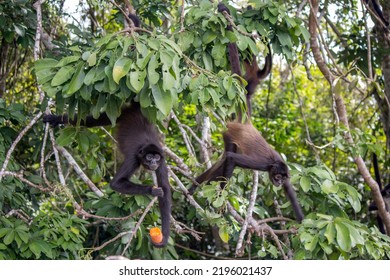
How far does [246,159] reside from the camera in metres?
7.21

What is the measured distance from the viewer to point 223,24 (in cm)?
587

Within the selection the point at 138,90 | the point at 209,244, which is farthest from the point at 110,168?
the point at 138,90

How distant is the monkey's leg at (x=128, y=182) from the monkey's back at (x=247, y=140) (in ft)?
4.76

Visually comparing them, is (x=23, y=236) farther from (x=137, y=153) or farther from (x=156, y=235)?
(x=137, y=153)

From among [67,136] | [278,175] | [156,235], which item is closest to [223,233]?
[156,235]

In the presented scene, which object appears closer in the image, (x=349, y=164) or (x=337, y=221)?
(x=337, y=221)

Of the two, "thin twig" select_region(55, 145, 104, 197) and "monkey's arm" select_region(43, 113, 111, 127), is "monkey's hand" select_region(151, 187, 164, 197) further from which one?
"monkey's arm" select_region(43, 113, 111, 127)

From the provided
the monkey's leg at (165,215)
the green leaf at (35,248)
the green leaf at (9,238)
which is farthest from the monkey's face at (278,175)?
the green leaf at (9,238)

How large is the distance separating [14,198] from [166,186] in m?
1.52

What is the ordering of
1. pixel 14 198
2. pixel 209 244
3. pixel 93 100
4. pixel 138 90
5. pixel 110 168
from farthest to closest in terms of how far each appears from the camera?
pixel 209 244 → pixel 110 168 → pixel 14 198 → pixel 93 100 → pixel 138 90

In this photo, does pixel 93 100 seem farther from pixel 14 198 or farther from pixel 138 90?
pixel 14 198

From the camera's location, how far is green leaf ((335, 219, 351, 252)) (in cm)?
513

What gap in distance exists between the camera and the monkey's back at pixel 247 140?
24.7 ft

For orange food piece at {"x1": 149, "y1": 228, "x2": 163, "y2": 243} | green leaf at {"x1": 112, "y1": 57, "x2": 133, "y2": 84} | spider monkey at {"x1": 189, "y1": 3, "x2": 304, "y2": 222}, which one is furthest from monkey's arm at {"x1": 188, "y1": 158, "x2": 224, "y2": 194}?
green leaf at {"x1": 112, "y1": 57, "x2": 133, "y2": 84}
